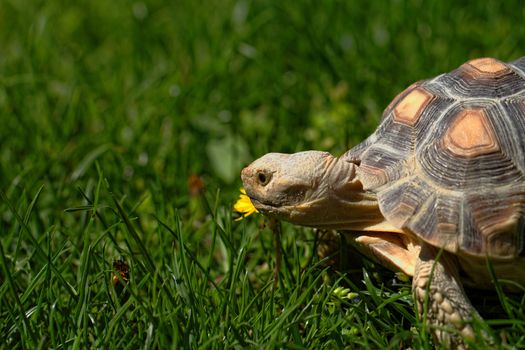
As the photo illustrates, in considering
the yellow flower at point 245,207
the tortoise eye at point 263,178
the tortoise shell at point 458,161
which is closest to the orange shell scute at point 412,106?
the tortoise shell at point 458,161

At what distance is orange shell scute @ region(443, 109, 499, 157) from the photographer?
3.02 m

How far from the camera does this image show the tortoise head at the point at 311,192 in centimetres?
312

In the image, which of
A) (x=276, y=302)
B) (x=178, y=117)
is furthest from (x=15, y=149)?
(x=276, y=302)

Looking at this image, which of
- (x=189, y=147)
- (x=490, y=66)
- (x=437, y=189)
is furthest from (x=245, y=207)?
(x=189, y=147)

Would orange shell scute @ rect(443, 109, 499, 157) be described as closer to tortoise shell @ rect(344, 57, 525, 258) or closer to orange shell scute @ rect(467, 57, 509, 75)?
tortoise shell @ rect(344, 57, 525, 258)

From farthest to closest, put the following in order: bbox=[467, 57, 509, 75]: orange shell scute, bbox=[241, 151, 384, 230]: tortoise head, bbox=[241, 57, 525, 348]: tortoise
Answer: bbox=[467, 57, 509, 75]: orange shell scute, bbox=[241, 151, 384, 230]: tortoise head, bbox=[241, 57, 525, 348]: tortoise

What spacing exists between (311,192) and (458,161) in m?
0.63

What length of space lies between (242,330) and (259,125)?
244 centimetres

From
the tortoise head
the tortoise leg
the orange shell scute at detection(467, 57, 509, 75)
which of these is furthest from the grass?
the orange shell scute at detection(467, 57, 509, 75)

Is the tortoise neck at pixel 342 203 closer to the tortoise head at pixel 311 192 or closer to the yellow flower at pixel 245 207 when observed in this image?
the tortoise head at pixel 311 192

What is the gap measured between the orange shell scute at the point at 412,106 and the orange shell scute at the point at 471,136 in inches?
7.9

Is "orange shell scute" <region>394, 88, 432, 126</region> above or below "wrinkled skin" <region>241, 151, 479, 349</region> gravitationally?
above

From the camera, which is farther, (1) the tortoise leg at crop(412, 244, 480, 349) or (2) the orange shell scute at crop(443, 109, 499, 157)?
(2) the orange shell scute at crop(443, 109, 499, 157)

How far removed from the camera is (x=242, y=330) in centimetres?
290
